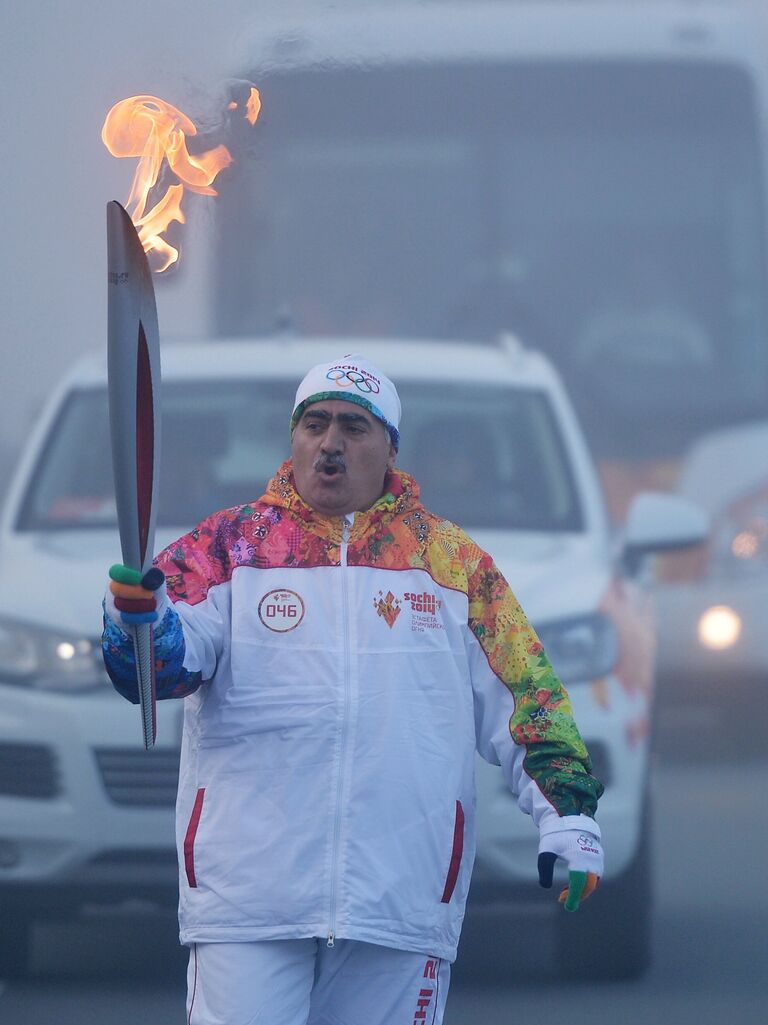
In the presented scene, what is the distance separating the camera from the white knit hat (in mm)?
3742

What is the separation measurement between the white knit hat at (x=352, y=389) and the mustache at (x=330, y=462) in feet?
0.38

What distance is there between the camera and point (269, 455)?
22.5 feet

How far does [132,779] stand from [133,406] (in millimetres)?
2488

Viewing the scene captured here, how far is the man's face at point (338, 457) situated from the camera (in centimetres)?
367

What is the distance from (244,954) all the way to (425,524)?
0.76m

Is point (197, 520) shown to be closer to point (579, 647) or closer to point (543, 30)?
point (579, 647)

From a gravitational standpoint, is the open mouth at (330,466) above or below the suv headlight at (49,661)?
below

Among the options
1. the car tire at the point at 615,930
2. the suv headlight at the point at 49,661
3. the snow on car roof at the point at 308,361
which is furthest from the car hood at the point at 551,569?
the suv headlight at the point at 49,661

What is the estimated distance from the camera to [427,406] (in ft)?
22.9

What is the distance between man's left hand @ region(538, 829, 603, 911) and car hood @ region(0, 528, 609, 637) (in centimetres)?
228

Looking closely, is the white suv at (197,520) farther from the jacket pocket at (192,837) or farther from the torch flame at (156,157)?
the jacket pocket at (192,837)

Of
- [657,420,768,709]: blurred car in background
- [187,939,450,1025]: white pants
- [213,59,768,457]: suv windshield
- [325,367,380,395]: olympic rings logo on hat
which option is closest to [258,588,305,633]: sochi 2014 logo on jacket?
[325,367,380,395]: olympic rings logo on hat

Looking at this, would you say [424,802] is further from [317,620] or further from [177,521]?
[177,521]

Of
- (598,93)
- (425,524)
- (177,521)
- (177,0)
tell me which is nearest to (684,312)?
(598,93)
